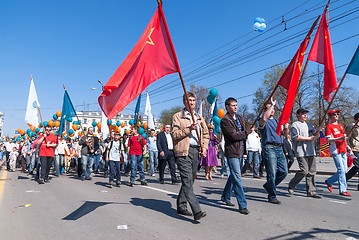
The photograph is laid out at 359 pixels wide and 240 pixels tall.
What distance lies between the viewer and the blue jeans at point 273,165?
5734 mm

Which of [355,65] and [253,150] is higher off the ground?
[355,65]

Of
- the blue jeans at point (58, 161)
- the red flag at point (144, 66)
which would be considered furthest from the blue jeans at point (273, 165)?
the blue jeans at point (58, 161)

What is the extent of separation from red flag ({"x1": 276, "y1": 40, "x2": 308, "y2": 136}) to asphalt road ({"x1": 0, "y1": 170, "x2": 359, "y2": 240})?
5.24ft

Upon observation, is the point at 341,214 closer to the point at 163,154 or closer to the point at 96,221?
the point at 96,221

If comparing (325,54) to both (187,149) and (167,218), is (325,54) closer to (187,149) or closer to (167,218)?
(187,149)

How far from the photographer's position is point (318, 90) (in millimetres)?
34844

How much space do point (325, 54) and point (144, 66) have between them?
3.66m

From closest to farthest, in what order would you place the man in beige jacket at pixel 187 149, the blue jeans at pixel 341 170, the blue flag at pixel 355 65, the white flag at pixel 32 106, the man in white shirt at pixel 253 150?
1. the man in beige jacket at pixel 187 149
2. the blue flag at pixel 355 65
3. the blue jeans at pixel 341 170
4. the white flag at pixel 32 106
5. the man in white shirt at pixel 253 150

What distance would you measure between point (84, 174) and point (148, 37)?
8136 mm

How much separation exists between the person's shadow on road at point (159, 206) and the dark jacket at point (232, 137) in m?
1.33

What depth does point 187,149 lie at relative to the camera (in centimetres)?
468

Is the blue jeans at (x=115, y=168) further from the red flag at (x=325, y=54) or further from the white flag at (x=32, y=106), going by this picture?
the red flag at (x=325, y=54)

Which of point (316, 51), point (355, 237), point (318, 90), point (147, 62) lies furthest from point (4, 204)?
point (318, 90)

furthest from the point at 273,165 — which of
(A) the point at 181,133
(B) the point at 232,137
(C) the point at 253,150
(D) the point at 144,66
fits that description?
(C) the point at 253,150
